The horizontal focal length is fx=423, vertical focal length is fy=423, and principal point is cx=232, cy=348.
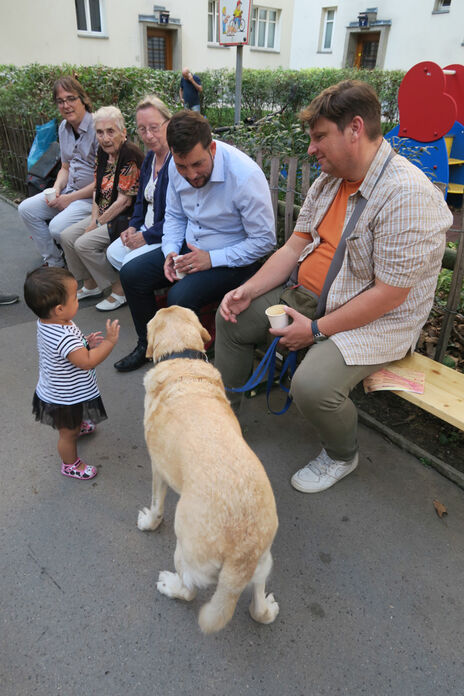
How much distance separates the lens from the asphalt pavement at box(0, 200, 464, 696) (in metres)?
1.74

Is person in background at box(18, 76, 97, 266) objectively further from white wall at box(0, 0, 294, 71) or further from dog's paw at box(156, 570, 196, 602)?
white wall at box(0, 0, 294, 71)

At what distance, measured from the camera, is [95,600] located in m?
1.99

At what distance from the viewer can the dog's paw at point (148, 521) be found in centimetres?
226

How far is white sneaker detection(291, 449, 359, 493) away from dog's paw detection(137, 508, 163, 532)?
85 centimetres

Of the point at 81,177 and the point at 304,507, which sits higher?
the point at 81,177

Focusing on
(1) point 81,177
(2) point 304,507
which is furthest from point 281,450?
(1) point 81,177

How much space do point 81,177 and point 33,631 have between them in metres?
4.57

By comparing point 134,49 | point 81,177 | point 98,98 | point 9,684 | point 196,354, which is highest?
point 134,49

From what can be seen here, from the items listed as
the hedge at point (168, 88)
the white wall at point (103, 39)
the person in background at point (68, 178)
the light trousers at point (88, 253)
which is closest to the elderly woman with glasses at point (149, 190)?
the light trousers at point (88, 253)

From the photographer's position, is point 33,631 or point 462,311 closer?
point 33,631

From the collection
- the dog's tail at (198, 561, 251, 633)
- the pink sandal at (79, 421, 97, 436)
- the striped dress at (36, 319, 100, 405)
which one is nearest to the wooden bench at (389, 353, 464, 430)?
the dog's tail at (198, 561, 251, 633)

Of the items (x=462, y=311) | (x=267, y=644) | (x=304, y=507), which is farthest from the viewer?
(x=462, y=311)

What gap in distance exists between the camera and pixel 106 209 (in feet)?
14.5

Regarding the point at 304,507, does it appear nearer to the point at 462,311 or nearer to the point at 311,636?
the point at 311,636
